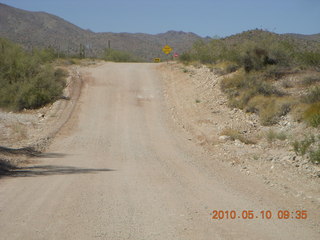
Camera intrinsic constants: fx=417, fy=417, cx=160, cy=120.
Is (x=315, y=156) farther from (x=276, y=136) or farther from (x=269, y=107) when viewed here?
(x=269, y=107)

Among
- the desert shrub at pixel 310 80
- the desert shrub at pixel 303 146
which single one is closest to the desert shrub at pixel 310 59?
the desert shrub at pixel 310 80

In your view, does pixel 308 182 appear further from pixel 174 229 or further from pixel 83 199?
pixel 83 199

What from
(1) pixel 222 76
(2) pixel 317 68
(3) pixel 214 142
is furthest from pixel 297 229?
(1) pixel 222 76

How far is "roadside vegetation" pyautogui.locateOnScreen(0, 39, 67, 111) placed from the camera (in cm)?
2556

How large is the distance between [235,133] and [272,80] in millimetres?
7578

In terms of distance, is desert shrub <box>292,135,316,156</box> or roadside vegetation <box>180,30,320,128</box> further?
roadside vegetation <box>180,30,320,128</box>

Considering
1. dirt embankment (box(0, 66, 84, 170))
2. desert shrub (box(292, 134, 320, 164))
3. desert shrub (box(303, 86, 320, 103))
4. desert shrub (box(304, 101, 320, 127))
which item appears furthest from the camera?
desert shrub (box(303, 86, 320, 103))

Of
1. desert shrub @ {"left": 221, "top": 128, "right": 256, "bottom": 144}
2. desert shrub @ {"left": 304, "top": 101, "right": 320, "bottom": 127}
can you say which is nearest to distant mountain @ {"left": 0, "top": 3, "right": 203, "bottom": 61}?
desert shrub @ {"left": 221, "top": 128, "right": 256, "bottom": 144}

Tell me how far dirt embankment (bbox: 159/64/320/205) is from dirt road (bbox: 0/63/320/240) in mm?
707

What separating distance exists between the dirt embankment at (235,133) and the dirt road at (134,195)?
707 millimetres

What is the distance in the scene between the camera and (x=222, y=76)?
28.2 m

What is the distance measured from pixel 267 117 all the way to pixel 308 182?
8484 millimetres

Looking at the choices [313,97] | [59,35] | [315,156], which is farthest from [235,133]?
[59,35]
